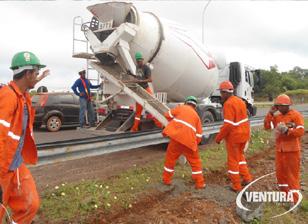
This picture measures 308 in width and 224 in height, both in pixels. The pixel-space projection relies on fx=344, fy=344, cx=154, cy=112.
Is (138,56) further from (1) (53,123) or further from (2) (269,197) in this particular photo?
(1) (53,123)

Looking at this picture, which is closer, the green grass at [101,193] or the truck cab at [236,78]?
the green grass at [101,193]

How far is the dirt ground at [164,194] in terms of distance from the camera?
4.52 metres

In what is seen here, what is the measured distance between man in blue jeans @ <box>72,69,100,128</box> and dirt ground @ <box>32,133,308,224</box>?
165 centimetres

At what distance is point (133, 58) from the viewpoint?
7934 millimetres

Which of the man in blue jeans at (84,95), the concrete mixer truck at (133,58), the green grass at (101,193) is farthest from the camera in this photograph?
the man in blue jeans at (84,95)

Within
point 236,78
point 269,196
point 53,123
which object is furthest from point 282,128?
Answer: point 53,123

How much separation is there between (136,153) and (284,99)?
4.09 metres

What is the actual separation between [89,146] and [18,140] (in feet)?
7.14

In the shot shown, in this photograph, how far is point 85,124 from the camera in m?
9.49

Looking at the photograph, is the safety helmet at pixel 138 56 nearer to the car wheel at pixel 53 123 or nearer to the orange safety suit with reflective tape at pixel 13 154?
the orange safety suit with reflective tape at pixel 13 154

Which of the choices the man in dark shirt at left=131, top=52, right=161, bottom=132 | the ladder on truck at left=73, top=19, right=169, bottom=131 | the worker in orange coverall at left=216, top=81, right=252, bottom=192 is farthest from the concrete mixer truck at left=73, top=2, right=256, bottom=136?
the worker in orange coverall at left=216, top=81, right=252, bottom=192

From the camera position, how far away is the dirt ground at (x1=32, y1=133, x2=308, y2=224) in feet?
14.8

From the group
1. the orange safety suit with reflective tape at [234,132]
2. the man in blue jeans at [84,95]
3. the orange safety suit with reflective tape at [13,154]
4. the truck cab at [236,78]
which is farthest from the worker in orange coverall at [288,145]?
the truck cab at [236,78]

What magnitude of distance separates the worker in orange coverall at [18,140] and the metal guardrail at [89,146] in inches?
45.2
